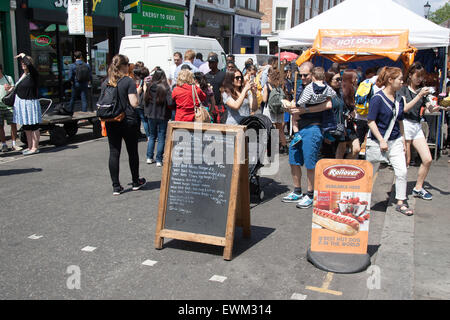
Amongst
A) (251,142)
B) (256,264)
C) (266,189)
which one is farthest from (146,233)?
(266,189)

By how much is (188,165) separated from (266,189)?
268cm

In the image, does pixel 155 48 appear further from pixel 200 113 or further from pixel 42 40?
pixel 200 113

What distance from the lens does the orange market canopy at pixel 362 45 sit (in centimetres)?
909

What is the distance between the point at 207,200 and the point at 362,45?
6279 millimetres

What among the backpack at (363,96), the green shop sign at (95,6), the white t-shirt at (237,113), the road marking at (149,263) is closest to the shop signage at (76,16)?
the green shop sign at (95,6)

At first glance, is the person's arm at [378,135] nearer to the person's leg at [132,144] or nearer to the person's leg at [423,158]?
the person's leg at [423,158]

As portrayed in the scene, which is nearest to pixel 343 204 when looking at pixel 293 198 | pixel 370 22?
pixel 293 198

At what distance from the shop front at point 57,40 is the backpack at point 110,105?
816cm

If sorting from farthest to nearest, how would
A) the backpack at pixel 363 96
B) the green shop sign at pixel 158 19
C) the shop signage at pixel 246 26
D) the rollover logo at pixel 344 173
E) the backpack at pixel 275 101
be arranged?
1. the shop signage at pixel 246 26
2. the green shop sign at pixel 158 19
3. the backpack at pixel 275 101
4. the backpack at pixel 363 96
5. the rollover logo at pixel 344 173

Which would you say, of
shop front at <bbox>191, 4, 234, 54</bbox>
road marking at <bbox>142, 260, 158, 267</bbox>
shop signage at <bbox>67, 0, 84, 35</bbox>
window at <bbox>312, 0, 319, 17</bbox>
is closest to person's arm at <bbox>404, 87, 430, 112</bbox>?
road marking at <bbox>142, 260, 158, 267</bbox>

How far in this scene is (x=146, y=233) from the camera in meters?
5.22

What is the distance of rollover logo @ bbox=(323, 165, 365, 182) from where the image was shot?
4.35 m

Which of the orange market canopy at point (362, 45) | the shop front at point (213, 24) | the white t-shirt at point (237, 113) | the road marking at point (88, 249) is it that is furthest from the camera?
the shop front at point (213, 24)

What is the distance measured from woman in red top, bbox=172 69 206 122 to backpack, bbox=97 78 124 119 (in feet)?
3.34
